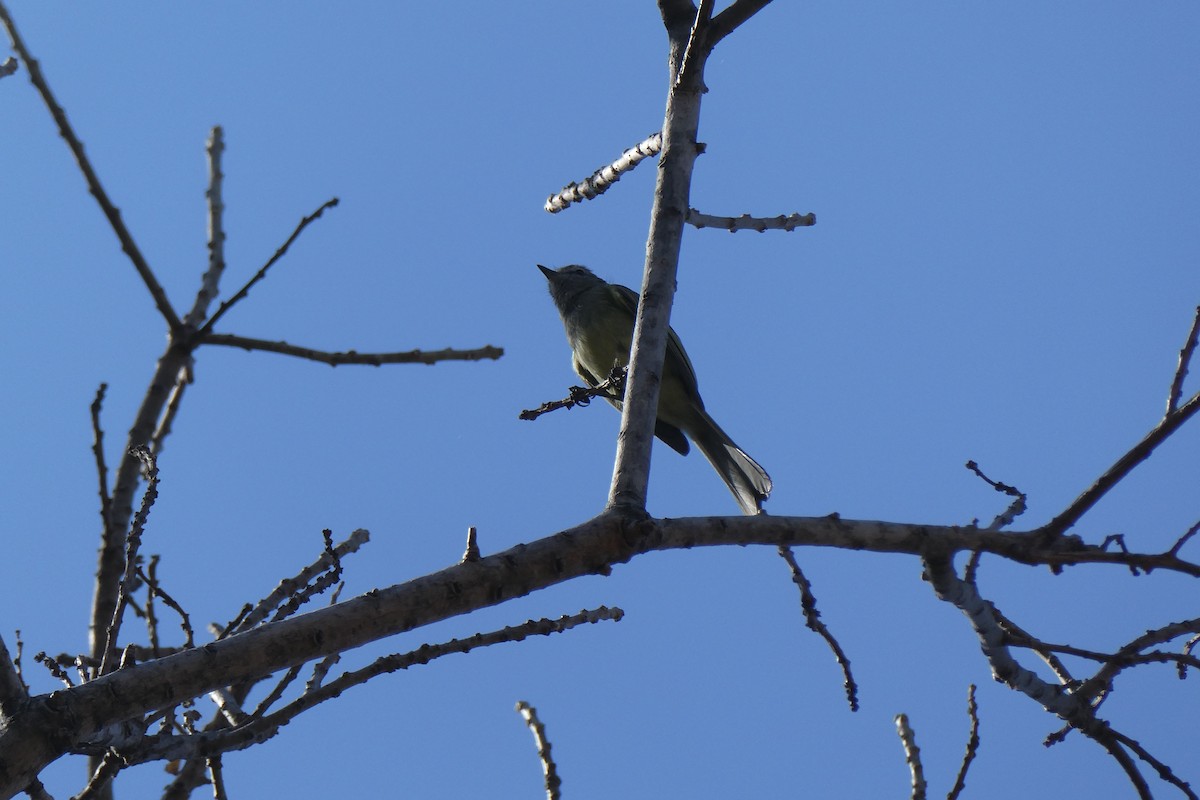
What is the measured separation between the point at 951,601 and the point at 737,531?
0.65m

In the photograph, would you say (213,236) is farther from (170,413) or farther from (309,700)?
(309,700)

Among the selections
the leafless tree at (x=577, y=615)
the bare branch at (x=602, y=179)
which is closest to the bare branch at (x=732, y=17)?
the leafless tree at (x=577, y=615)

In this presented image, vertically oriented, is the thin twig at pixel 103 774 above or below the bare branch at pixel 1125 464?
below

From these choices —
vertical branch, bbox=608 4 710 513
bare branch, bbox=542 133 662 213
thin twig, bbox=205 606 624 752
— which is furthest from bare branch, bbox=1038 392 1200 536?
bare branch, bbox=542 133 662 213

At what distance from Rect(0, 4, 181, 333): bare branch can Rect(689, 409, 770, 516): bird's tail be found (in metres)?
3.79

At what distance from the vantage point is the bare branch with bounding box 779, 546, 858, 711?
334 cm

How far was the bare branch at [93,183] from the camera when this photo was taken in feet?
13.7

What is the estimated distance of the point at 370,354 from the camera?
14.0ft

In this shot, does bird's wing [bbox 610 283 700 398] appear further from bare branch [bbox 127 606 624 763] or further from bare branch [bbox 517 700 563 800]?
bare branch [bbox 127 606 624 763]

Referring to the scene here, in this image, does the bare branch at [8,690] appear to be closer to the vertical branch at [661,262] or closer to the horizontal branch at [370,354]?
the vertical branch at [661,262]

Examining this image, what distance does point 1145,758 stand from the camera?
9.10ft

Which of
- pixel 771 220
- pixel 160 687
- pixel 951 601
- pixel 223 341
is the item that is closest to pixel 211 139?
pixel 223 341

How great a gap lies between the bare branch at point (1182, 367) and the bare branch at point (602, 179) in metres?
1.99

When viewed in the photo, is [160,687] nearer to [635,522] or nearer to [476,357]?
[635,522]
